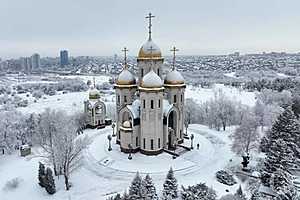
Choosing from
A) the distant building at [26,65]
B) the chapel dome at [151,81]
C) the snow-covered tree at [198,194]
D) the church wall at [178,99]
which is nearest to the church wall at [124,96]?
the chapel dome at [151,81]

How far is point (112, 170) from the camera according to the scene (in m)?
22.9

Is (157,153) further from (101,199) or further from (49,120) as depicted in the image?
(49,120)

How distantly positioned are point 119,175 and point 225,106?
19.7 metres

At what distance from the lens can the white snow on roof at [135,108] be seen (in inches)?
1002

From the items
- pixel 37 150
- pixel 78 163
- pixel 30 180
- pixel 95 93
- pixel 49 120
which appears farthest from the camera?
pixel 95 93

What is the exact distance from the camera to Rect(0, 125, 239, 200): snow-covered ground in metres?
20.2

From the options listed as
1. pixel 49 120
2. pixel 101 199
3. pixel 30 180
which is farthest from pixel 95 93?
pixel 101 199

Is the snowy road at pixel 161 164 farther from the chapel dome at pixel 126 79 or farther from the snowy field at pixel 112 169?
the chapel dome at pixel 126 79

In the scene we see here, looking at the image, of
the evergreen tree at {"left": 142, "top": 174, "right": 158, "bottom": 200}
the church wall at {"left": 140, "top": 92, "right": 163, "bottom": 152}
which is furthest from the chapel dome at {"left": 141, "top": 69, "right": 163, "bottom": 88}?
the evergreen tree at {"left": 142, "top": 174, "right": 158, "bottom": 200}

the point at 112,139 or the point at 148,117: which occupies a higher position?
the point at 148,117

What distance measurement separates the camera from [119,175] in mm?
22172

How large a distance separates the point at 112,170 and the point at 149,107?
20.6 feet

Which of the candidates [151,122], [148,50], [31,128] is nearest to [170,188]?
[151,122]

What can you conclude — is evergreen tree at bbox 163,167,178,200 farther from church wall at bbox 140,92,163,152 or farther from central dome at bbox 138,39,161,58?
central dome at bbox 138,39,161,58
